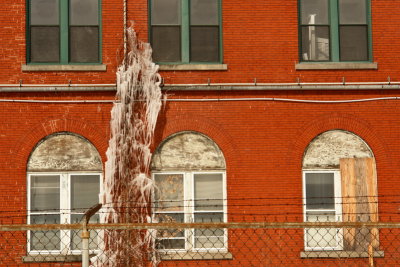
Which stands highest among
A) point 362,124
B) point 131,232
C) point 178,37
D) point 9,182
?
point 178,37

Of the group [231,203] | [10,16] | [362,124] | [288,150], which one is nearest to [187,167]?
[231,203]

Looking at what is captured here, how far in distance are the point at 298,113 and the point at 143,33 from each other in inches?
166

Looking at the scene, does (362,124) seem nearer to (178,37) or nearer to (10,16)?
(178,37)

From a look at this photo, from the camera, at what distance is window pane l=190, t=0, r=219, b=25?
1580 centimetres

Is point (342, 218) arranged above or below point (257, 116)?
below

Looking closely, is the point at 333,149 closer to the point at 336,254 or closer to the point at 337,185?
the point at 337,185

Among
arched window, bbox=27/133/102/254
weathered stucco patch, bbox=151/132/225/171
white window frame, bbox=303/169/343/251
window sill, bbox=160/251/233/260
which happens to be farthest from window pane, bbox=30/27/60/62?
white window frame, bbox=303/169/343/251

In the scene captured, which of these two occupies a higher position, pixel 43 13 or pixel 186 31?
pixel 43 13

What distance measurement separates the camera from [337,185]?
15.4 m

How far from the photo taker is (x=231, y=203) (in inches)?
595

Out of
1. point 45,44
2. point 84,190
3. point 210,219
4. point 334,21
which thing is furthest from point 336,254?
point 45,44

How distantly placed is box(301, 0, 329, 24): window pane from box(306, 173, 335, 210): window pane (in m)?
3.84

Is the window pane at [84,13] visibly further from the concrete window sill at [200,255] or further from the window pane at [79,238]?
the concrete window sill at [200,255]

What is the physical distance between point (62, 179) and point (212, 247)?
12.7 ft
